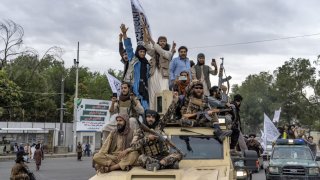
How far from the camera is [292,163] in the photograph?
1510 centimetres

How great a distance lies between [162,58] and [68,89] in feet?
190

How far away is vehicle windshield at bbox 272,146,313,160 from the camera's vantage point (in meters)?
15.7

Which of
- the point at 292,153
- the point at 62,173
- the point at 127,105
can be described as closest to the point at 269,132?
the point at 292,153

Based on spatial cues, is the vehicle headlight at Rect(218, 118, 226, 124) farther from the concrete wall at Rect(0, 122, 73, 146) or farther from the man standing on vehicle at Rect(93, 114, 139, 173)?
the concrete wall at Rect(0, 122, 73, 146)

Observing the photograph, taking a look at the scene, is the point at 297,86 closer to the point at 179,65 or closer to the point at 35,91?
the point at 35,91

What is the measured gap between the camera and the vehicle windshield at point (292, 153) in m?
15.7

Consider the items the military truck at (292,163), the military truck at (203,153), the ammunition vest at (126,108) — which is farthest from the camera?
the military truck at (292,163)

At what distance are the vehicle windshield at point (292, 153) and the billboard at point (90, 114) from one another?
2688 centimetres

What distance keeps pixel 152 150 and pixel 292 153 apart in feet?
34.7

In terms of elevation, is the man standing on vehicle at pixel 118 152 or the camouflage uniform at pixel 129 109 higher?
the camouflage uniform at pixel 129 109

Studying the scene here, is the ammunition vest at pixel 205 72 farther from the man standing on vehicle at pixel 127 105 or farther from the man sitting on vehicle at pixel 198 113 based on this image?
the man standing on vehicle at pixel 127 105

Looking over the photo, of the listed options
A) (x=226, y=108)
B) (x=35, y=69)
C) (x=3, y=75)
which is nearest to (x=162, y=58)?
(x=226, y=108)

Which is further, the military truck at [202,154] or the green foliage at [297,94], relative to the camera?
the green foliage at [297,94]

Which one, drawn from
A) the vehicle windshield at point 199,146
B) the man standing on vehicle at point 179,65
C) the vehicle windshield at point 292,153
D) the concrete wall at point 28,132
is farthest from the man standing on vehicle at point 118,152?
the concrete wall at point 28,132
